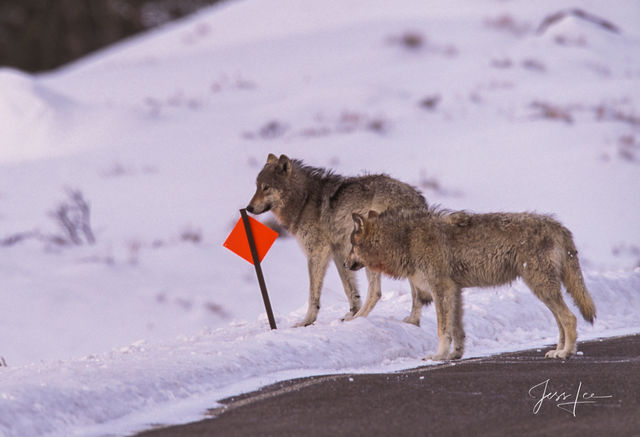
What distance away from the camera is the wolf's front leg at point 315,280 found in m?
12.2

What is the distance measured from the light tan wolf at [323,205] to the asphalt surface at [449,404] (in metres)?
3.06

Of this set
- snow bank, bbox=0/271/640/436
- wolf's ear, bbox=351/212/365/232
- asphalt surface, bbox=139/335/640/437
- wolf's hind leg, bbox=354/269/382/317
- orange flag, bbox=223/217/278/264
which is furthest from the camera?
wolf's hind leg, bbox=354/269/382/317

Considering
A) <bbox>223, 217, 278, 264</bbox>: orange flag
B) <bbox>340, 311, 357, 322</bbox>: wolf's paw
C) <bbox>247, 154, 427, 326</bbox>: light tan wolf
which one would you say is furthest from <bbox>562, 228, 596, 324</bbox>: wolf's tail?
<bbox>223, 217, 278, 264</bbox>: orange flag

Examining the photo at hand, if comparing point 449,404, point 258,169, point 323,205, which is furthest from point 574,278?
point 258,169

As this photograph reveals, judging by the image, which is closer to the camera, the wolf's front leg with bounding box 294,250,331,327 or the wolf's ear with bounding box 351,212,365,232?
the wolf's ear with bounding box 351,212,365,232

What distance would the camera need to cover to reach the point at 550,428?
682 cm

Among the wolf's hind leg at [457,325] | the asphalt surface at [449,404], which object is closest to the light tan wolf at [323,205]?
the wolf's hind leg at [457,325]

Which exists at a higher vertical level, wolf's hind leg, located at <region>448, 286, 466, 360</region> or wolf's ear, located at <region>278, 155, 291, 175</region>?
wolf's ear, located at <region>278, 155, 291, 175</region>

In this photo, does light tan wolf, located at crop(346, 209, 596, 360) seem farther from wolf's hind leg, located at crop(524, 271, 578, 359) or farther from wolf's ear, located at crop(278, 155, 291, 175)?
wolf's ear, located at crop(278, 155, 291, 175)

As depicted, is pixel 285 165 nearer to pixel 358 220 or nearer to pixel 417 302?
pixel 358 220

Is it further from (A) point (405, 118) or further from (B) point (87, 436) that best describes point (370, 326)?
(A) point (405, 118)

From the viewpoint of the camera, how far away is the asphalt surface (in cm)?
682

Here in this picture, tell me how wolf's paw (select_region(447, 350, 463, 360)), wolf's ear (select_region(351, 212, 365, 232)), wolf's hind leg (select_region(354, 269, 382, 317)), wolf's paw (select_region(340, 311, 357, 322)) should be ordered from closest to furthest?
1. wolf's paw (select_region(447, 350, 463, 360))
2. wolf's ear (select_region(351, 212, 365, 232))
3. wolf's hind leg (select_region(354, 269, 382, 317))
4. wolf's paw (select_region(340, 311, 357, 322))

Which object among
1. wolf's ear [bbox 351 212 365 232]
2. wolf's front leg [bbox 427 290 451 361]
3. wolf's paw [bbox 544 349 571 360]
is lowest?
wolf's paw [bbox 544 349 571 360]
